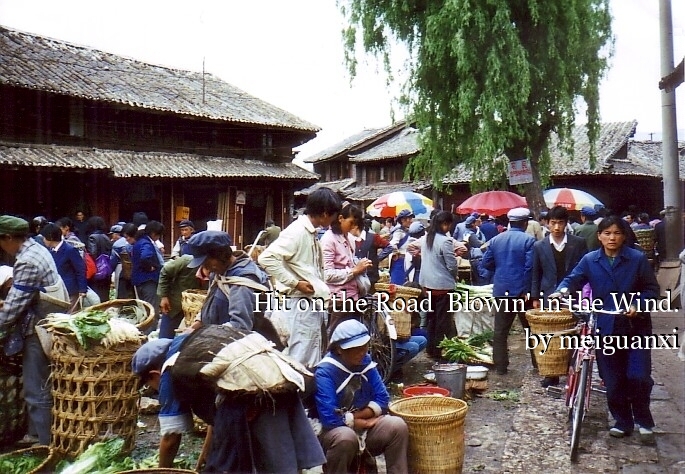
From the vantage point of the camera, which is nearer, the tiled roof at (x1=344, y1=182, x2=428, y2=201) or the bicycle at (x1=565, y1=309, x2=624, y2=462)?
the bicycle at (x1=565, y1=309, x2=624, y2=462)

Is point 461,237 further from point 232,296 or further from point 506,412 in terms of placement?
point 232,296

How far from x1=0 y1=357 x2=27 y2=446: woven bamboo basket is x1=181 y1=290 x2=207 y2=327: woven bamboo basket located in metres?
1.33

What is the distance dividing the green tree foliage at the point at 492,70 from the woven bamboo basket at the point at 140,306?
24.6 ft

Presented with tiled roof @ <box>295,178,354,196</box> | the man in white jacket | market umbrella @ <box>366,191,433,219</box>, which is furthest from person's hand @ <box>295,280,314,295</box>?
tiled roof @ <box>295,178,354,196</box>

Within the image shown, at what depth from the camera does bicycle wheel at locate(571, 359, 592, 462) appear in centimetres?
406

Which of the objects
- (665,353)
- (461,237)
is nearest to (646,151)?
(461,237)

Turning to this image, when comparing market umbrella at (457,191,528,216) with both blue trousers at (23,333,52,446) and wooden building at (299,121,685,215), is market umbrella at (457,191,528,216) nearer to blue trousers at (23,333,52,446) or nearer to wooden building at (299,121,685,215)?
wooden building at (299,121,685,215)

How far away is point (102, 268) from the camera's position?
8445 mm

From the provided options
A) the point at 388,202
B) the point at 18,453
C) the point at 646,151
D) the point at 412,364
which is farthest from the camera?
the point at 646,151

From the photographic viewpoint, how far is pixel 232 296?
3.55 m

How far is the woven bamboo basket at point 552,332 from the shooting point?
517cm

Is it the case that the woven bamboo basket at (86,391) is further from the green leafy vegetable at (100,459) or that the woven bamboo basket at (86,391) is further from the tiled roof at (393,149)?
the tiled roof at (393,149)

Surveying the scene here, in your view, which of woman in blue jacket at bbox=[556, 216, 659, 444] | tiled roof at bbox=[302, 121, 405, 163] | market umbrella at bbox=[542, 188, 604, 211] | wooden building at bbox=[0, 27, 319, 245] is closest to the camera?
woman in blue jacket at bbox=[556, 216, 659, 444]

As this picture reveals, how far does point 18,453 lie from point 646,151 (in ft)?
76.4
